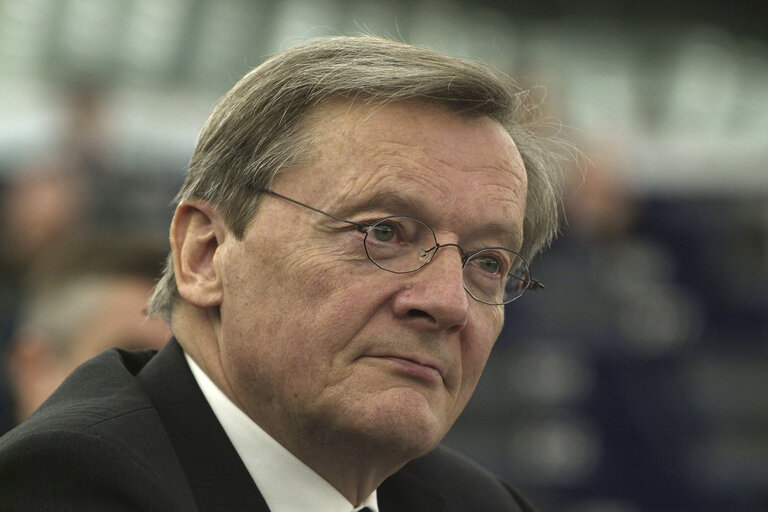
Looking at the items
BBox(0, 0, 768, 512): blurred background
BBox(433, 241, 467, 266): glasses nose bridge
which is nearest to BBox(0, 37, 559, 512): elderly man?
BBox(433, 241, 467, 266): glasses nose bridge

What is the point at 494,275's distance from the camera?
2.74m

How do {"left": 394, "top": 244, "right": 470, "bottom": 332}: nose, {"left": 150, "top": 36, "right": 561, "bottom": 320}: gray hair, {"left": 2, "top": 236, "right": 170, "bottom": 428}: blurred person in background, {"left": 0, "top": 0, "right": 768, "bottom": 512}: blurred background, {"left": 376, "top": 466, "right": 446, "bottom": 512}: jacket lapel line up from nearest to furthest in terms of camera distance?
{"left": 394, "top": 244, "right": 470, "bottom": 332}: nose < {"left": 150, "top": 36, "right": 561, "bottom": 320}: gray hair < {"left": 376, "top": 466, "right": 446, "bottom": 512}: jacket lapel < {"left": 2, "top": 236, "right": 170, "bottom": 428}: blurred person in background < {"left": 0, "top": 0, "right": 768, "bottom": 512}: blurred background

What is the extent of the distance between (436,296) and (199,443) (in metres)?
0.58

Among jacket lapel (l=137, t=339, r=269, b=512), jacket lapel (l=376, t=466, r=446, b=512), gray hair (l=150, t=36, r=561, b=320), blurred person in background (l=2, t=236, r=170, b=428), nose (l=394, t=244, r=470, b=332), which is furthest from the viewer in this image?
blurred person in background (l=2, t=236, r=170, b=428)

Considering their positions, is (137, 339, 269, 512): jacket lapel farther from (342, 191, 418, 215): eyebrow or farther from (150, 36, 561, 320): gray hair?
(342, 191, 418, 215): eyebrow

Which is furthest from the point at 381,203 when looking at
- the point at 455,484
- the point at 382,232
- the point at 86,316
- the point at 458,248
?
the point at 86,316

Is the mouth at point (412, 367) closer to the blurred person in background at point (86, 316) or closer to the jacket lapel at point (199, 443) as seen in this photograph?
the jacket lapel at point (199, 443)

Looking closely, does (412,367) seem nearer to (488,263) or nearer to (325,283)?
(325,283)

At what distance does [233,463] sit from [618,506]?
155 inches

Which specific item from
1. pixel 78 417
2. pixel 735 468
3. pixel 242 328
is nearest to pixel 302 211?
pixel 242 328

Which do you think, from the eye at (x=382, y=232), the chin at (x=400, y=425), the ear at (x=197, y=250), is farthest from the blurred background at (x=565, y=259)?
the chin at (x=400, y=425)

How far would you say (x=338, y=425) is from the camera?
2424 mm

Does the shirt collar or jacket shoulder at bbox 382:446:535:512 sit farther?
jacket shoulder at bbox 382:446:535:512

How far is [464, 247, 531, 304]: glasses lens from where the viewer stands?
2.66m
